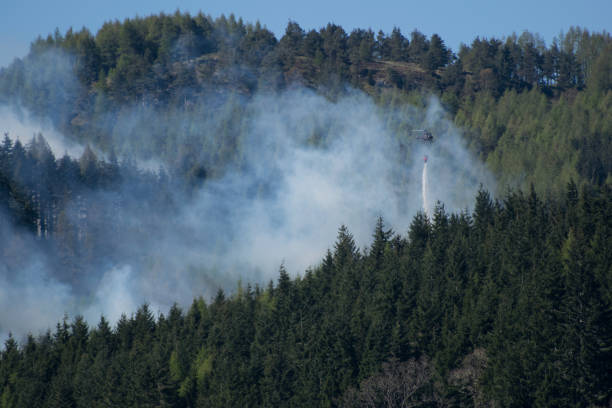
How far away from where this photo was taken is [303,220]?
112m

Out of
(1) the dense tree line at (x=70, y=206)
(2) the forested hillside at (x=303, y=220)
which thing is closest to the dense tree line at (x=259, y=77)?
(2) the forested hillside at (x=303, y=220)

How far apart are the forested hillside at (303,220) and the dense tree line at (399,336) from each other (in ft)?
0.66

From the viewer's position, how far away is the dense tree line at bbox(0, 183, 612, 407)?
47.3m

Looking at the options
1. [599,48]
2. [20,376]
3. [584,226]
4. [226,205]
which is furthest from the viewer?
[599,48]

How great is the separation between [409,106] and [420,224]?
174ft

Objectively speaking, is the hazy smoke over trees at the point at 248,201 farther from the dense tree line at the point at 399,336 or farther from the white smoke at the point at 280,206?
the dense tree line at the point at 399,336

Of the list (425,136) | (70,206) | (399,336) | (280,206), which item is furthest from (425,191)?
(399,336)

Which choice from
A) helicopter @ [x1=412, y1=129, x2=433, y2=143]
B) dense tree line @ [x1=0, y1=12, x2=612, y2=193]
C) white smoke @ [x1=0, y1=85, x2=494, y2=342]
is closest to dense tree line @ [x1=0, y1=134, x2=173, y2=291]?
white smoke @ [x1=0, y1=85, x2=494, y2=342]

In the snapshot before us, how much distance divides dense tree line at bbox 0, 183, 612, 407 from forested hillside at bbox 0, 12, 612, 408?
201 mm

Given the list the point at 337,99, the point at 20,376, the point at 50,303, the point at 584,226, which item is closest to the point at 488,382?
the point at 584,226

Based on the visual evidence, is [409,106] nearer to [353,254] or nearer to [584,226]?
[353,254]

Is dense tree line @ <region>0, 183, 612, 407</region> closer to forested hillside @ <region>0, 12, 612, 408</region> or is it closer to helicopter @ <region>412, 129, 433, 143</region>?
forested hillside @ <region>0, 12, 612, 408</region>

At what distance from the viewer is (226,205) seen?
116812mm

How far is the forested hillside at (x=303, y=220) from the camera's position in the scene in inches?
2063
